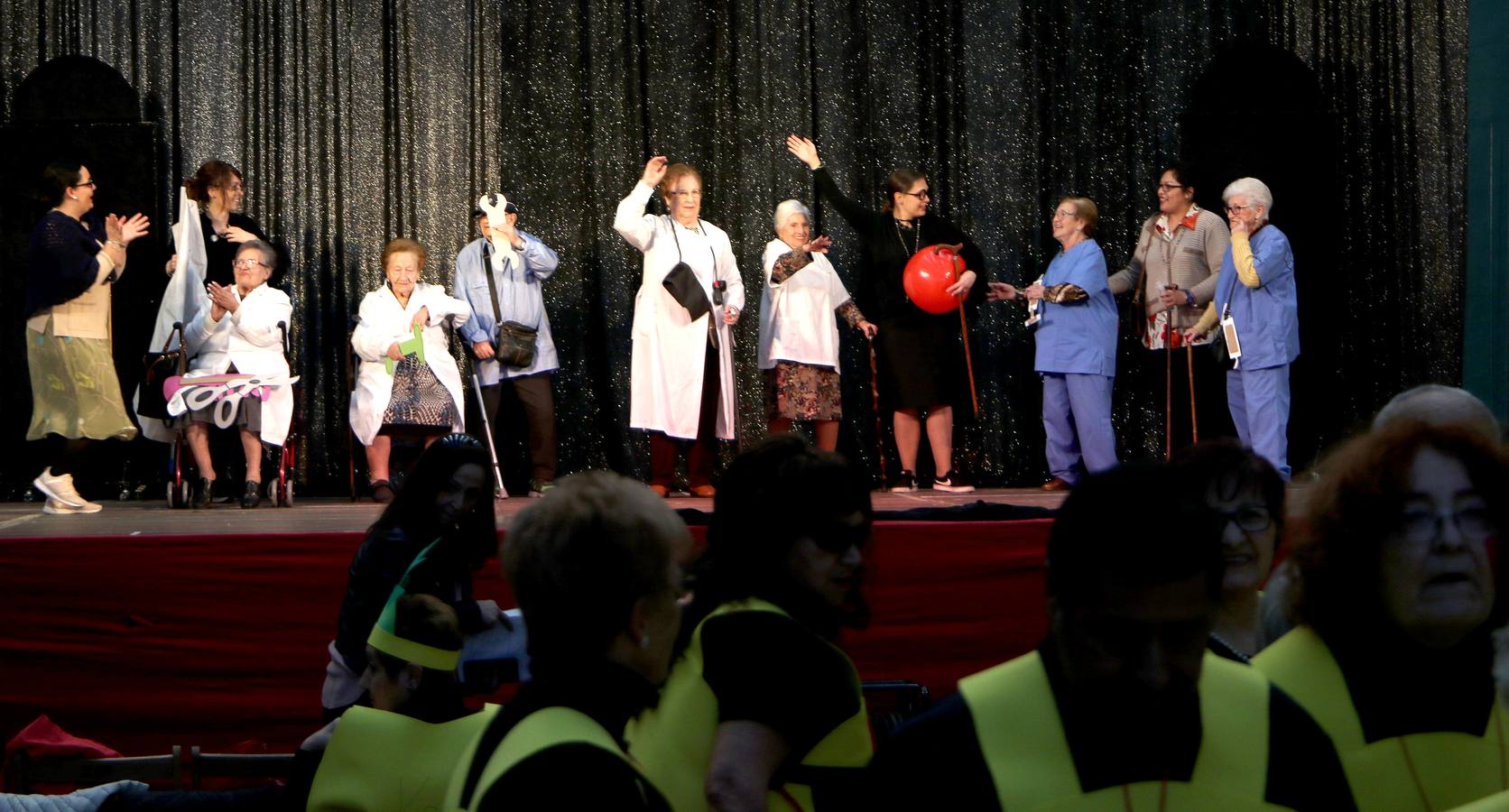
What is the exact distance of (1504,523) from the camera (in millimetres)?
1396

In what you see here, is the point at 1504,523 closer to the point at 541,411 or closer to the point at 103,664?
the point at 103,664

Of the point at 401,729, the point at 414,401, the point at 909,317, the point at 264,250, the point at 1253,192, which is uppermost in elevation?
the point at 1253,192

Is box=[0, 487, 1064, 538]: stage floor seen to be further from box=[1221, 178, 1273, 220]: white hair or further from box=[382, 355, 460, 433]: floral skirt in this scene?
box=[1221, 178, 1273, 220]: white hair

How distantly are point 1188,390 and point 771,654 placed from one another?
6412 mm

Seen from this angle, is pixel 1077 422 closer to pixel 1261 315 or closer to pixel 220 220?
pixel 1261 315

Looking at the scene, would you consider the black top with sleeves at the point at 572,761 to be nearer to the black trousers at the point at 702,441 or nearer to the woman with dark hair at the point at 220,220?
the black trousers at the point at 702,441

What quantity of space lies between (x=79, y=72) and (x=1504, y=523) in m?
7.57

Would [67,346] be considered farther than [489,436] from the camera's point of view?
No

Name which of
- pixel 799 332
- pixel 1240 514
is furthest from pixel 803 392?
pixel 1240 514

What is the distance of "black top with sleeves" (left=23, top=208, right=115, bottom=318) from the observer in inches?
242

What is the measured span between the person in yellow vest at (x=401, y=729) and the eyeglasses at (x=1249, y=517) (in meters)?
0.99

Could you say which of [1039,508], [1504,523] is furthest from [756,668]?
[1039,508]

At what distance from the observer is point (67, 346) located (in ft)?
20.3

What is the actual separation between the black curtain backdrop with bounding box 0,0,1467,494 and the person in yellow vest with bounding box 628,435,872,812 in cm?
622
